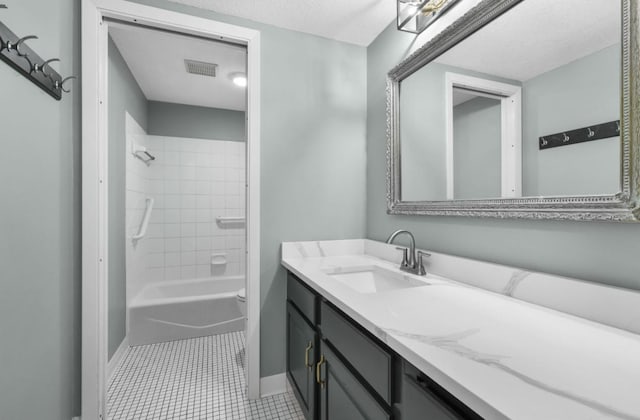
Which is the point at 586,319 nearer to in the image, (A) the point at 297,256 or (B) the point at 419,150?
(B) the point at 419,150

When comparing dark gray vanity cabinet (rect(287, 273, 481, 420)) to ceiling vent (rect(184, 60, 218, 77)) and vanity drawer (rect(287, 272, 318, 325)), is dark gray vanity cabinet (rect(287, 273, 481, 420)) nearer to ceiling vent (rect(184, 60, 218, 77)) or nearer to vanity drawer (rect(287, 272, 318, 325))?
vanity drawer (rect(287, 272, 318, 325))

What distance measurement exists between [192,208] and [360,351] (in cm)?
287

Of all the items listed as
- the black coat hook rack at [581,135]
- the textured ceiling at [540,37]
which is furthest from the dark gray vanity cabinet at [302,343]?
the textured ceiling at [540,37]

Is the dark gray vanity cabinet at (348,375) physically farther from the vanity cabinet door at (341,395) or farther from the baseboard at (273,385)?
the baseboard at (273,385)

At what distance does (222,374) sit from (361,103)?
2044mm

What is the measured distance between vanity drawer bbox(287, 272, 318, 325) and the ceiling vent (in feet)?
6.03

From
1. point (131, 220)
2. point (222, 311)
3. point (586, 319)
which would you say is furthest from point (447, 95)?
point (131, 220)

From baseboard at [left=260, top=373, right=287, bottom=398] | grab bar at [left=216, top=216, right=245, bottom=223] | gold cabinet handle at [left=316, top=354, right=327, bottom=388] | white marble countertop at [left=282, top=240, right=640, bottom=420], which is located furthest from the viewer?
grab bar at [left=216, top=216, right=245, bottom=223]

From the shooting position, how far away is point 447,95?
1.34 m

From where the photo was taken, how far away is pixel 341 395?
100 cm

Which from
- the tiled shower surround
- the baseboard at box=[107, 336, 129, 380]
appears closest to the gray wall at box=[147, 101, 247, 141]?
the tiled shower surround

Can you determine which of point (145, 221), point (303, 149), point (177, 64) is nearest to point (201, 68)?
point (177, 64)

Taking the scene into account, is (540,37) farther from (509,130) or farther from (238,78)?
(238,78)

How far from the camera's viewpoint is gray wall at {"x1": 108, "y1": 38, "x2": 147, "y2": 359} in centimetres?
196
